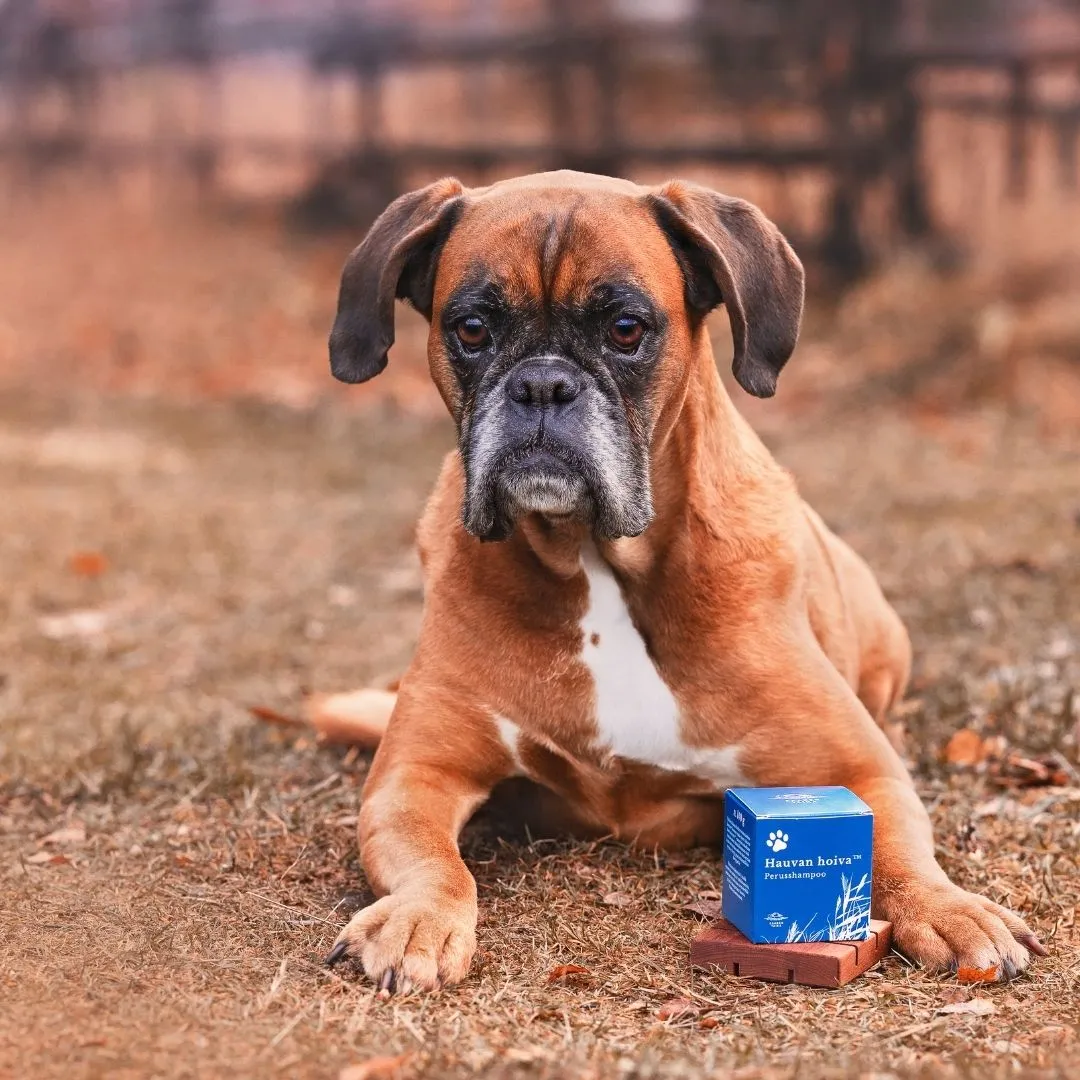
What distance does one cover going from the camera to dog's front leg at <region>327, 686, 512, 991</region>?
10.8ft

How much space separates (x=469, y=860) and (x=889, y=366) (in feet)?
23.4

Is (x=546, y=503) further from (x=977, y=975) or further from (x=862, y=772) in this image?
(x=977, y=975)

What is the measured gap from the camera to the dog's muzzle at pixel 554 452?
3566 millimetres

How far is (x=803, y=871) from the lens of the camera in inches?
132

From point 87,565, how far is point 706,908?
14.8 ft

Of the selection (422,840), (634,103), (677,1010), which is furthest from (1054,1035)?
(634,103)

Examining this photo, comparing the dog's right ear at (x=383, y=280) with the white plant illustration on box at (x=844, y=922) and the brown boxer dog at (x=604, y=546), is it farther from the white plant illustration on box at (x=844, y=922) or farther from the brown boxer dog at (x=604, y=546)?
the white plant illustration on box at (x=844, y=922)

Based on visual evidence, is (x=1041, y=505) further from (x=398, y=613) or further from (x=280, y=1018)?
(x=280, y=1018)

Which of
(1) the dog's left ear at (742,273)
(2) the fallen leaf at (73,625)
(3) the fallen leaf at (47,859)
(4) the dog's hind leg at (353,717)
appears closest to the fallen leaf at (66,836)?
(3) the fallen leaf at (47,859)

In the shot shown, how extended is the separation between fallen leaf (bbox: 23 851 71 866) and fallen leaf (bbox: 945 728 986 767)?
2414 millimetres

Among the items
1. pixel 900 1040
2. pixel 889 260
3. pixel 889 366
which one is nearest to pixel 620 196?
pixel 900 1040

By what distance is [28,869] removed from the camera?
13.2 ft

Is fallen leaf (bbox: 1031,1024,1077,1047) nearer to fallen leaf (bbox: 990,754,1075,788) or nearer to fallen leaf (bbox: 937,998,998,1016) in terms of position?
fallen leaf (bbox: 937,998,998,1016)

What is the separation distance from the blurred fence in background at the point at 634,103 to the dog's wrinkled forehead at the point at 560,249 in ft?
27.5
